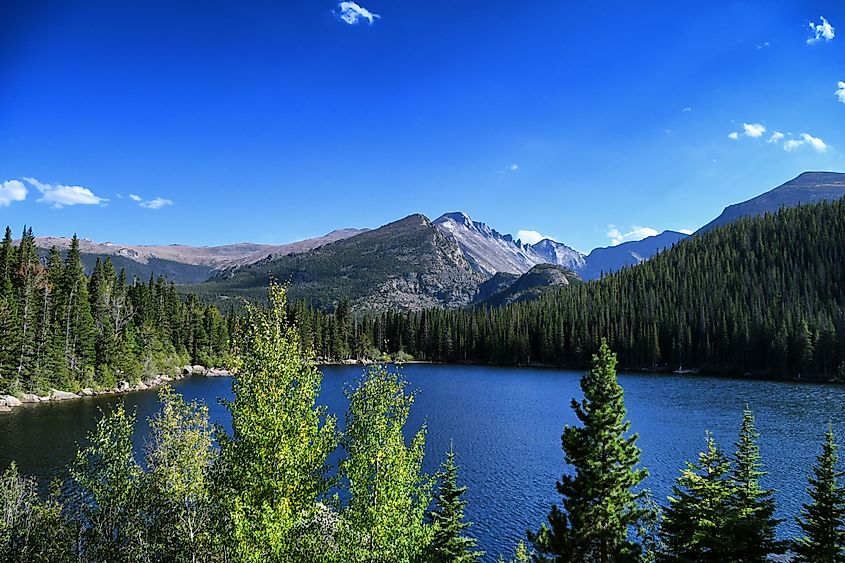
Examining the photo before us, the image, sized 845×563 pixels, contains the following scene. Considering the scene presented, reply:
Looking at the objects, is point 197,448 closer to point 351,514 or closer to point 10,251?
point 351,514

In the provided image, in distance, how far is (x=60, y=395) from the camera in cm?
8181

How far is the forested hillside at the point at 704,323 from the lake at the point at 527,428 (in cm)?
2202

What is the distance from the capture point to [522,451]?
57875 mm

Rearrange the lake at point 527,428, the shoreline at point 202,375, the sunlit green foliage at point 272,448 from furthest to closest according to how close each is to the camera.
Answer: the shoreline at point 202,375 < the lake at point 527,428 < the sunlit green foliage at point 272,448

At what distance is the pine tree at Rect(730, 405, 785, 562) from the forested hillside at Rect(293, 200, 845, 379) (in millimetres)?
130079

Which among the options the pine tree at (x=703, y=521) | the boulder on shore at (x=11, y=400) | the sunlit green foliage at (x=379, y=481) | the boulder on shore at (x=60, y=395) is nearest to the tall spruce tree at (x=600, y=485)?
the pine tree at (x=703, y=521)

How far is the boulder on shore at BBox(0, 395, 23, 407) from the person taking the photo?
239ft

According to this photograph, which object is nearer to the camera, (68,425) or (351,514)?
(351,514)

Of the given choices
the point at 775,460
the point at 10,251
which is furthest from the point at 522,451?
the point at 10,251

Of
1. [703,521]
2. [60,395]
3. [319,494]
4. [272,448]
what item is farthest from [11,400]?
[703,521]

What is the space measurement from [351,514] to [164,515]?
8849 millimetres

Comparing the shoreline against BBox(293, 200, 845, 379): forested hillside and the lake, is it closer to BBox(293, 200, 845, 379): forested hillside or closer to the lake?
BBox(293, 200, 845, 379): forested hillside

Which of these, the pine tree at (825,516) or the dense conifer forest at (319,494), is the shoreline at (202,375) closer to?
the dense conifer forest at (319,494)

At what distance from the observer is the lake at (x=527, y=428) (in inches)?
1699
